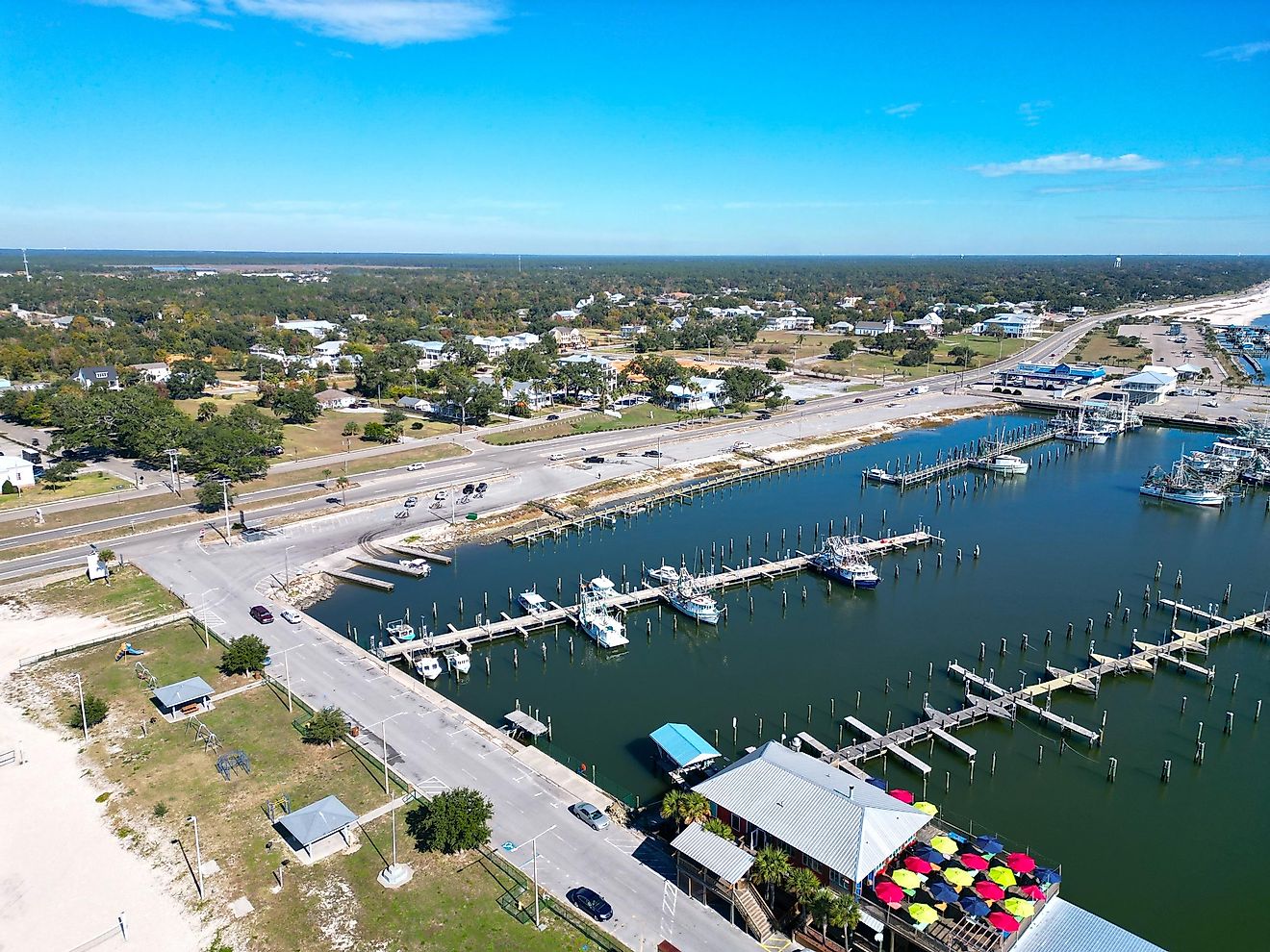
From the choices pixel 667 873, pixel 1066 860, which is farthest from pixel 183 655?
pixel 1066 860

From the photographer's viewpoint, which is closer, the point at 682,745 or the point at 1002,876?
the point at 1002,876

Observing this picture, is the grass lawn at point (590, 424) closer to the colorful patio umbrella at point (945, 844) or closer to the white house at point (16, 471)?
the white house at point (16, 471)

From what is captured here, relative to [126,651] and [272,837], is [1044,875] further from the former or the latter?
[126,651]


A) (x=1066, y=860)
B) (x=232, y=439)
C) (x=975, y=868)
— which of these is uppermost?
(x=232, y=439)

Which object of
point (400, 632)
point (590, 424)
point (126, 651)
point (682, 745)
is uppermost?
point (590, 424)

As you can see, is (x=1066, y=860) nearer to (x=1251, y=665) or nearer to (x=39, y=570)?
(x=1251, y=665)

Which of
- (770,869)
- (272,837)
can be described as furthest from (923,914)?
(272,837)

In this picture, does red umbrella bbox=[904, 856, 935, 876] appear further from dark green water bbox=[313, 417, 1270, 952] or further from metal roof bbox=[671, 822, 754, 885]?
dark green water bbox=[313, 417, 1270, 952]
